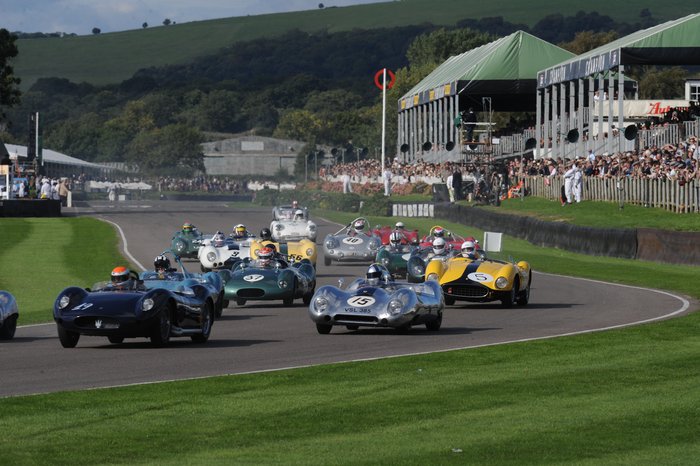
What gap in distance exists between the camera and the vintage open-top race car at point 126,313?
61.2ft

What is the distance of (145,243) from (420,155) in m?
45.3

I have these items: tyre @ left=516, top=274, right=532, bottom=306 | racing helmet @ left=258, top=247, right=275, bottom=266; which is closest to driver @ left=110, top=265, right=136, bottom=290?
racing helmet @ left=258, top=247, right=275, bottom=266

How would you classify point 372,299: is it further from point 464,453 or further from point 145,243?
point 145,243

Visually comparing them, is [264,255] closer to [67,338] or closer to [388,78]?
[67,338]

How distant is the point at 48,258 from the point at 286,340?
23366 millimetres

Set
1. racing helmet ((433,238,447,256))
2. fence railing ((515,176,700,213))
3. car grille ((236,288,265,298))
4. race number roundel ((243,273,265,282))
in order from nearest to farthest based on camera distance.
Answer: car grille ((236,288,265,298)) < race number roundel ((243,273,265,282)) < racing helmet ((433,238,447,256)) < fence railing ((515,176,700,213))

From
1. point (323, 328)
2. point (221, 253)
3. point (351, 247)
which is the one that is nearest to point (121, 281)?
point (323, 328)

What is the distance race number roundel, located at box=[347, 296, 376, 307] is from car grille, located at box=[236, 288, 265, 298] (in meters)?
5.57

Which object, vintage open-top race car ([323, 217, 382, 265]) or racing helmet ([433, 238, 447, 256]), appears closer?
racing helmet ([433, 238, 447, 256])

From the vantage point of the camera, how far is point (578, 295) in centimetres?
2956

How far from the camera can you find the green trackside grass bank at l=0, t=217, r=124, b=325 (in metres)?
30.2

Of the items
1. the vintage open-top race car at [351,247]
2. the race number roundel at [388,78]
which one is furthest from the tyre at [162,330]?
the race number roundel at [388,78]

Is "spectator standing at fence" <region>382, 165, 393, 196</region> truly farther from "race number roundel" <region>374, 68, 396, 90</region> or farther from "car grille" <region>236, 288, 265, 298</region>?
"car grille" <region>236, 288, 265, 298</region>

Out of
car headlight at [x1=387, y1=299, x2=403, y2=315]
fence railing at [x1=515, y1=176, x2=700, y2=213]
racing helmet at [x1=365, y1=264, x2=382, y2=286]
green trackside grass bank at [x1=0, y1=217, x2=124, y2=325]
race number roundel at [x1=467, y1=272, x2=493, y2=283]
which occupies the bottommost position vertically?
green trackside grass bank at [x1=0, y1=217, x2=124, y2=325]
